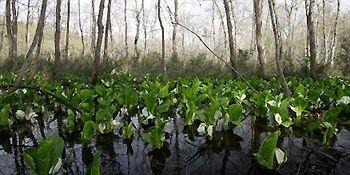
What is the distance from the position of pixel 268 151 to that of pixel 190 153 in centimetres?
124

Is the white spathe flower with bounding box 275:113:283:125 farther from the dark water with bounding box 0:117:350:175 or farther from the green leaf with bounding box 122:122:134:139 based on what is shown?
the green leaf with bounding box 122:122:134:139

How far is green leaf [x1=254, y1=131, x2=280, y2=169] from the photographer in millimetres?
2892

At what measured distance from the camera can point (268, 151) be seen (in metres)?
3.01

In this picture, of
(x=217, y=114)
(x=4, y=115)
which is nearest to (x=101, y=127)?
(x=4, y=115)

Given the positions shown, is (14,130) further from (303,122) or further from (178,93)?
(303,122)

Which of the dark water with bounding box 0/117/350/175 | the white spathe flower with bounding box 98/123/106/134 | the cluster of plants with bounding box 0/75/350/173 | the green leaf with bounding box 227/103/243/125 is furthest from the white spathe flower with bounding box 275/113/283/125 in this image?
the white spathe flower with bounding box 98/123/106/134

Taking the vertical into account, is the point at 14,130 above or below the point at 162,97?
below

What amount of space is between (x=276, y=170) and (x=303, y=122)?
1.95 metres

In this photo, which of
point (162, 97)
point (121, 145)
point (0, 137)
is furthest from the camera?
point (162, 97)

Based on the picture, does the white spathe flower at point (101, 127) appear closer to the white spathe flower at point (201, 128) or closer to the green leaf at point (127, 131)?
the green leaf at point (127, 131)

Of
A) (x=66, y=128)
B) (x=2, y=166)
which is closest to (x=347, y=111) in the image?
(x=66, y=128)

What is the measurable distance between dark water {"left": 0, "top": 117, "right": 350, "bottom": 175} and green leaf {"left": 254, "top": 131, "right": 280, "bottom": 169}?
0.16m

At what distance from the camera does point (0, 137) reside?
15.7 ft

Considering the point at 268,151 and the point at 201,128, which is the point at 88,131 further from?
the point at 268,151
